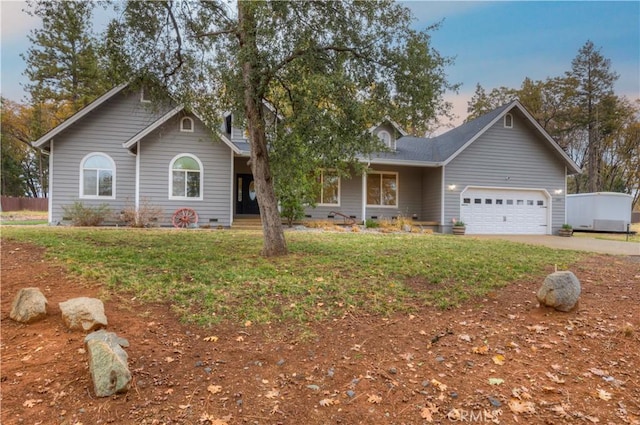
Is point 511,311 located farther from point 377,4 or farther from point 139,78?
point 139,78

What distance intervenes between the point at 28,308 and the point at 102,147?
11.6m

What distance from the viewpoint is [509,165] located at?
53.3 ft

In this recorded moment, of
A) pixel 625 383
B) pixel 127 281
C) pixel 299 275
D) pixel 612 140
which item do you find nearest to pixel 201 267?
pixel 127 281

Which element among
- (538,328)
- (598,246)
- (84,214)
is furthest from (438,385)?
Result: (84,214)

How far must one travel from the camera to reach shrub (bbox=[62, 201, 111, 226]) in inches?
488

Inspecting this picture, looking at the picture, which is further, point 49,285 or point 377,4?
point 377,4

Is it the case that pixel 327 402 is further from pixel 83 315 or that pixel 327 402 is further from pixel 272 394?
pixel 83 315

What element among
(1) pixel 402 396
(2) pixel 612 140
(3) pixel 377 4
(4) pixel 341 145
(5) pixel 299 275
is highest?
(2) pixel 612 140

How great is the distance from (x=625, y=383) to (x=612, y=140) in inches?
1514

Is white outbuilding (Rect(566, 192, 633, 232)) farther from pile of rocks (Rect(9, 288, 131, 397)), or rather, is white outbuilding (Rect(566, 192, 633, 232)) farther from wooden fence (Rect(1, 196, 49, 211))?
wooden fence (Rect(1, 196, 49, 211))

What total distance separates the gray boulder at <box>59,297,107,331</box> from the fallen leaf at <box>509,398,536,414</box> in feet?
12.9

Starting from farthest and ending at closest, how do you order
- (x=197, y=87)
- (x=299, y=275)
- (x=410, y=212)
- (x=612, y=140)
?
(x=612, y=140)
(x=410, y=212)
(x=197, y=87)
(x=299, y=275)

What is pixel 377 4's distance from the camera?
6301 millimetres

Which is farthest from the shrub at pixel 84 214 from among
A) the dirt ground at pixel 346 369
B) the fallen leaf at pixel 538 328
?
the fallen leaf at pixel 538 328
